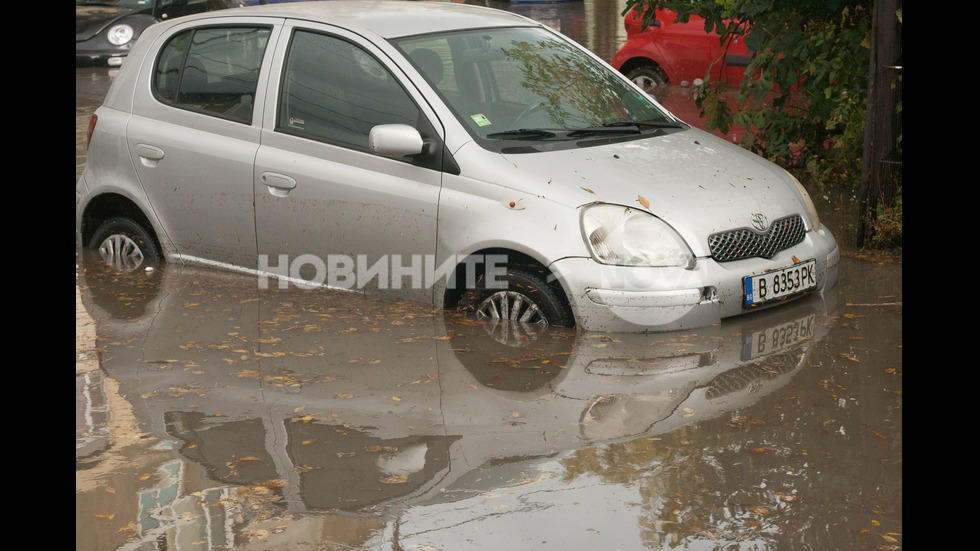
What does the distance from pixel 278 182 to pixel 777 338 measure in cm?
293

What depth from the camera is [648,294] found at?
5770mm

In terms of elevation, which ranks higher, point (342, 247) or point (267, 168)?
point (267, 168)

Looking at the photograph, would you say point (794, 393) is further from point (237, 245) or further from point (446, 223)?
point (237, 245)

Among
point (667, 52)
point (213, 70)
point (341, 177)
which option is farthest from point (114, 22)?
point (341, 177)

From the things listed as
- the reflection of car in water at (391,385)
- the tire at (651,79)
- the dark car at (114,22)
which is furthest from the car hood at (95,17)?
the reflection of car in water at (391,385)

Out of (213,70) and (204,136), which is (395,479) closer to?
(204,136)

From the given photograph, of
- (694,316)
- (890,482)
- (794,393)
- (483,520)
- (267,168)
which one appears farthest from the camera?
(267,168)

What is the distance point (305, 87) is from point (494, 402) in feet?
7.92

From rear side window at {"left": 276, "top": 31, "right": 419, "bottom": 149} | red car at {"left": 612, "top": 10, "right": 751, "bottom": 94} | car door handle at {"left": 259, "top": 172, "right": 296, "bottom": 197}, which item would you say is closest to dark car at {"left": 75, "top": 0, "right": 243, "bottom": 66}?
red car at {"left": 612, "top": 10, "right": 751, "bottom": 94}

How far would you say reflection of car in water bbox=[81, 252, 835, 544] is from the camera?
183 inches

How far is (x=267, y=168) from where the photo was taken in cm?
668

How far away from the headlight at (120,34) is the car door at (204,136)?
1112cm

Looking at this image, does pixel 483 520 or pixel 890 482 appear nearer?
pixel 483 520

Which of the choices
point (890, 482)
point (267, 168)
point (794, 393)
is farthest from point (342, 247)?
point (890, 482)
